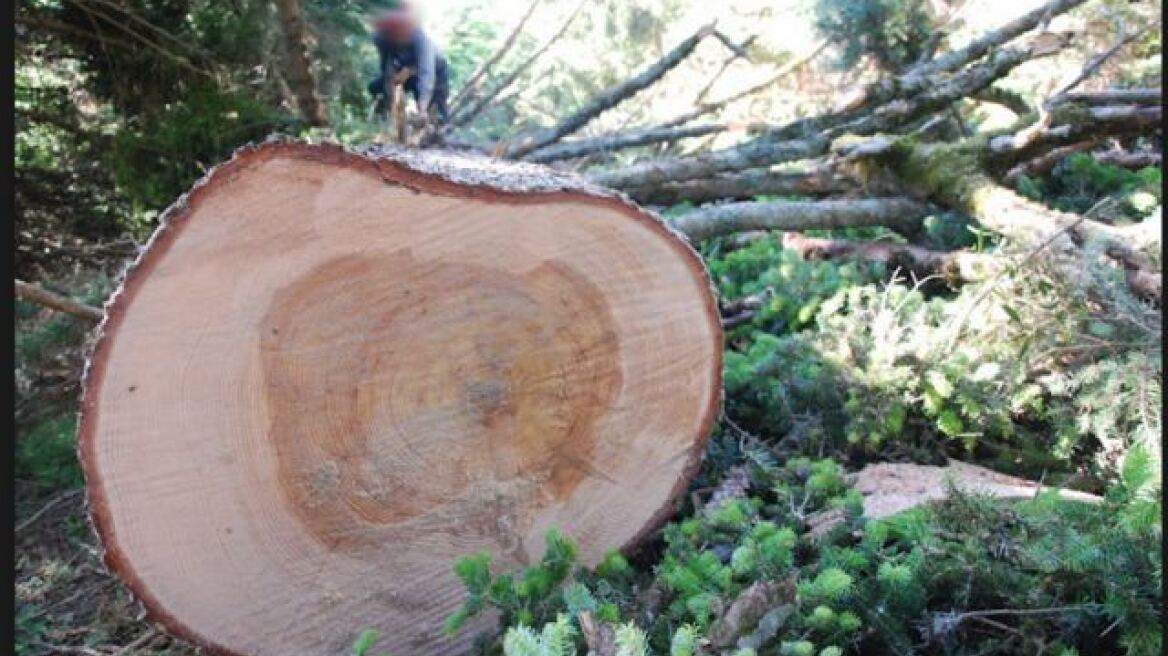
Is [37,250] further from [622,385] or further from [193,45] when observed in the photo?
[622,385]

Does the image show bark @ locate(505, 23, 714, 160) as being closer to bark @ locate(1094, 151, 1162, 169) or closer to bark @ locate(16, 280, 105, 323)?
bark @ locate(1094, 151, 1162, 169)

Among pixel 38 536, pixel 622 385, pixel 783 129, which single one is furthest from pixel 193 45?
pixel 622 385

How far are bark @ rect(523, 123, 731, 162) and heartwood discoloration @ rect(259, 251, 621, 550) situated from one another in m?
3.15

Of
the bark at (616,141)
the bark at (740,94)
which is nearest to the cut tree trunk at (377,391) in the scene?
the bark at (616,141)

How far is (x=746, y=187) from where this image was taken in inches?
189

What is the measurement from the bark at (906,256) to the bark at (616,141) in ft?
5.27

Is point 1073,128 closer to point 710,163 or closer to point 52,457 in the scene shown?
point 710,163

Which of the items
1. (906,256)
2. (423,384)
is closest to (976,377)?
(906,256)

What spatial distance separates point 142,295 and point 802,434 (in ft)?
6.07

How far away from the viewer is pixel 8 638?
2.29m

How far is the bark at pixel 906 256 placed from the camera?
3.34m

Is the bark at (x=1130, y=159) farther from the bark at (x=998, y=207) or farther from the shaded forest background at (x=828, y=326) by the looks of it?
the bark at (x=998, y=207)

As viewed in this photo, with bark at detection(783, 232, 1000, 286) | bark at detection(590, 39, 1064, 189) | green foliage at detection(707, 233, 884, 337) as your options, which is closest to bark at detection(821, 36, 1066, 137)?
bark at detection(590, 39, 1064, 189)

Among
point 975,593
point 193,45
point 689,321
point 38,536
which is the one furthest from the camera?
point 193,45
